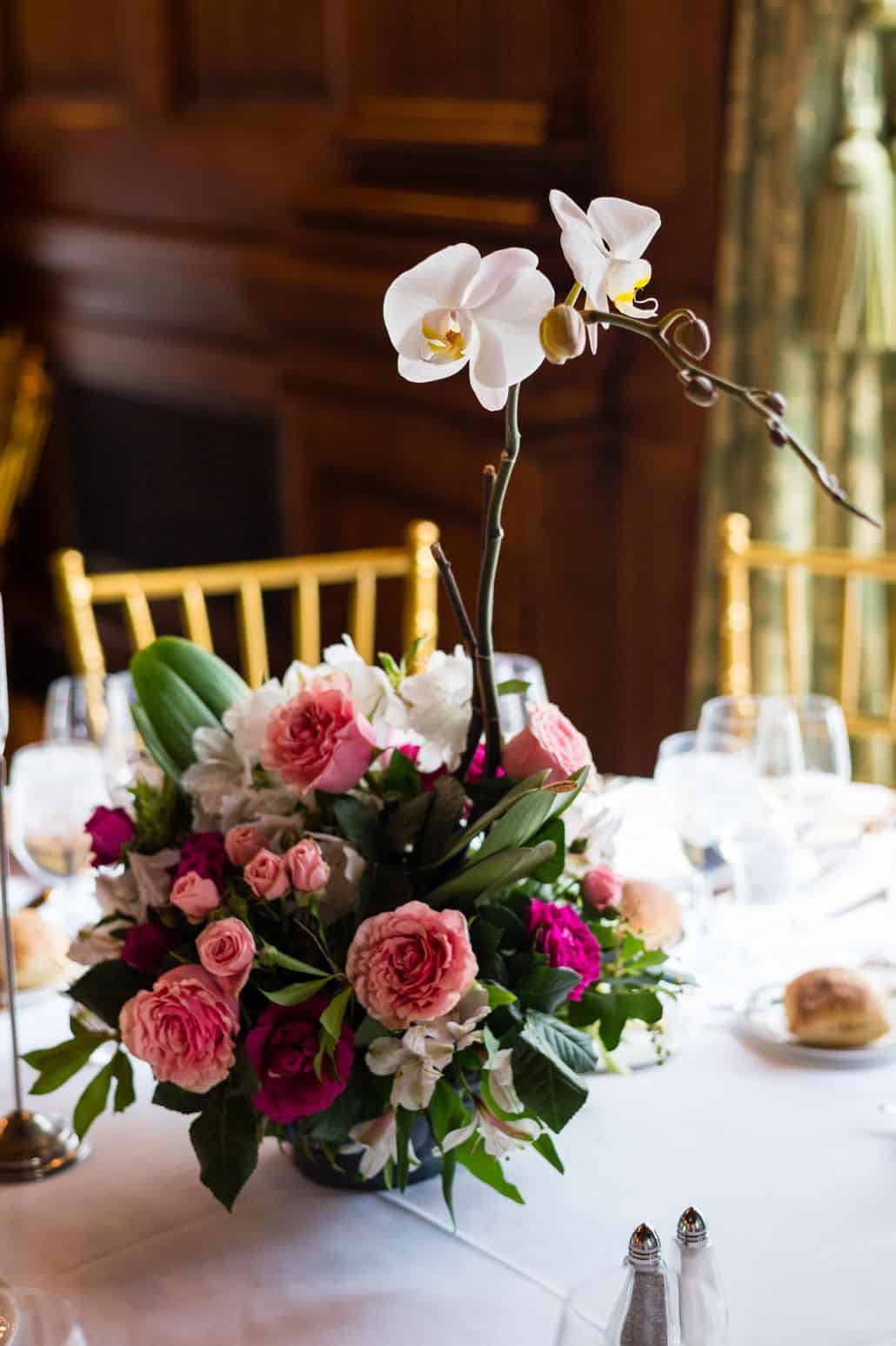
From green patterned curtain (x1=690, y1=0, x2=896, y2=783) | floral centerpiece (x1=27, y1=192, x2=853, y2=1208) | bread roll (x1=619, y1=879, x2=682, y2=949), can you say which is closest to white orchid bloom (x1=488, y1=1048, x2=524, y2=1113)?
floral centerpiece (x1=27, y1=192, x2=853, y2=1208)

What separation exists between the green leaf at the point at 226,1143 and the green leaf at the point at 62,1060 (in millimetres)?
118

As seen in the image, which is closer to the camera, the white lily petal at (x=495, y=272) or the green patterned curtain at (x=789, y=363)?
the white lily petal at (x=495, y=272)

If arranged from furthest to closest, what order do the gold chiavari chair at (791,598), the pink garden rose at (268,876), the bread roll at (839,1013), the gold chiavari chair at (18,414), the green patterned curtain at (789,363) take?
the gold chiavari chair at (18,414), the green patterned curtain at (789,363), the gold chiavari chair at (791,598), the bread roll at (839,1013), the pink garden rose at (268,876)

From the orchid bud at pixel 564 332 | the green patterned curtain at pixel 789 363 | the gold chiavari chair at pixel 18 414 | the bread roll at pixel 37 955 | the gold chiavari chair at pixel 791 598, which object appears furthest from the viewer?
the gold chiavari chair at pixel 18 414

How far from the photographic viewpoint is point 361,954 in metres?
0.97

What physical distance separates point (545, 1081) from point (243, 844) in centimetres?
23

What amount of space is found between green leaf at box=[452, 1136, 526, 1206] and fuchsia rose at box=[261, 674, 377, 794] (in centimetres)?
23

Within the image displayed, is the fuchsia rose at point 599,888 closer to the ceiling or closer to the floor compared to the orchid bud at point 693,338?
closer to the floor

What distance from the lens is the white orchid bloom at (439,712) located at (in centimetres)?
106

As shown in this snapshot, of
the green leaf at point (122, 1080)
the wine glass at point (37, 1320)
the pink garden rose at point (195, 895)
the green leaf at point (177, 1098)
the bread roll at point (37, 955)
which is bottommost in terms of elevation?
the wine glass at point (37, 1320)

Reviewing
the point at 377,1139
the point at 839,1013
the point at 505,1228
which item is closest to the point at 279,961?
the point at 377,1139

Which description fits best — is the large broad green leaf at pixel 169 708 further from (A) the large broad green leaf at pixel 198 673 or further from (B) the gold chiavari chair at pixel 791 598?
(B) the gold chiavari chair at pixel 791 598

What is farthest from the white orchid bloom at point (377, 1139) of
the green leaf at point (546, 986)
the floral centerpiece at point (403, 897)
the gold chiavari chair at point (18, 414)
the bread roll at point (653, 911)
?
the gold chiavari chair at point (18, 414)

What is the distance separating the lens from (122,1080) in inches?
42.1
